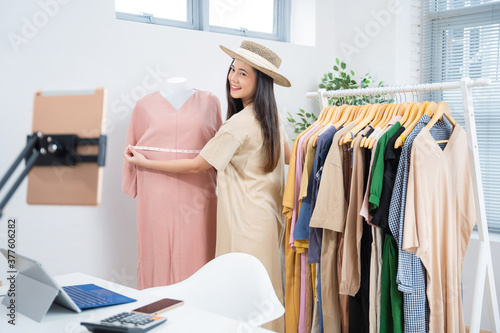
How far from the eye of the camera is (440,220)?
7.14 ft

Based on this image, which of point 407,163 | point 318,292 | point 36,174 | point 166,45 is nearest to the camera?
point 36,174

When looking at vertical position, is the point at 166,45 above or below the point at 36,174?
above

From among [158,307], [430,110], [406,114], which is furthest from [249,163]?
[158,307]

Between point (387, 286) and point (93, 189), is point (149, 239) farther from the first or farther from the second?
point (93, 189)

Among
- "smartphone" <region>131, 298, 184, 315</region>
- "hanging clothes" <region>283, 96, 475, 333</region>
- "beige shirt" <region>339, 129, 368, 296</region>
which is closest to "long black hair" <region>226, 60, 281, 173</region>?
"hanging clothes" <region>283, 96, 475, 333</region>

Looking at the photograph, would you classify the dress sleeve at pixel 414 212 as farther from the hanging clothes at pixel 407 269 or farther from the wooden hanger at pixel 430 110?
the wooden hanger at pixel 430 110

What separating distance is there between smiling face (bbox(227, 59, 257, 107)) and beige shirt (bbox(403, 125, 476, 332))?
895 millimetres

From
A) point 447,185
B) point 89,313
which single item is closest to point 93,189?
point 89,313

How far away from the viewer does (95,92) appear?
993 millimetres

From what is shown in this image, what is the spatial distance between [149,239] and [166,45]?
114 centimetres

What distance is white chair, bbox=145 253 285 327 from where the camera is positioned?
5.64 feet

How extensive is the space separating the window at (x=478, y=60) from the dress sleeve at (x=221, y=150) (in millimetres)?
1645

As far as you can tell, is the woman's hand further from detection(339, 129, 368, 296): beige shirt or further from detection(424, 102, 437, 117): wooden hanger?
detection(424, 102, 437, 117): wooden hanger

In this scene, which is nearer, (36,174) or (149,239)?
(36,174)
